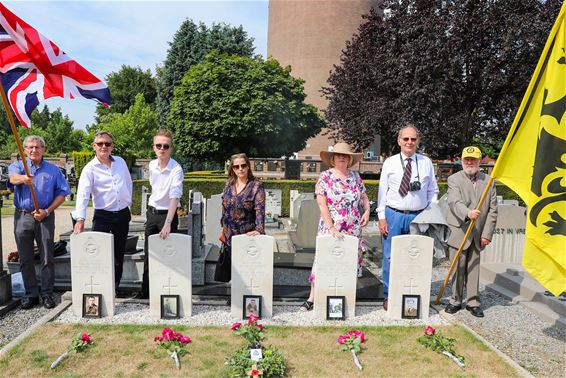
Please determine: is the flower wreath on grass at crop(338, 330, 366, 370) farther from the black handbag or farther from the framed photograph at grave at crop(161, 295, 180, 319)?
the framed photograph at grave at crop(161, 295, 180, 319)

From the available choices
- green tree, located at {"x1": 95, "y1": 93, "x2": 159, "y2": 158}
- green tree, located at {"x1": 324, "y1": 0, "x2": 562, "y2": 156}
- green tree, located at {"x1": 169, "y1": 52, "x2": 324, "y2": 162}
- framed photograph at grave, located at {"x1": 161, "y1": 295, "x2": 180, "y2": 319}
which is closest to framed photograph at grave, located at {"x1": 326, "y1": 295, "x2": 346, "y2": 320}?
framed photograph at grave, located at {"x1": 161, "y1": 295, "x2": 180, "y2": 319}

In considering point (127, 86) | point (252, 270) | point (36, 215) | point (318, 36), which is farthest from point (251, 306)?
point (127, 86)

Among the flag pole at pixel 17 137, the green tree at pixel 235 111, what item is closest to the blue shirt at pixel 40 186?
the flag pole at pixel 17 137

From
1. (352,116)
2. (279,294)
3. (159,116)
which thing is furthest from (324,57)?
(279,294)

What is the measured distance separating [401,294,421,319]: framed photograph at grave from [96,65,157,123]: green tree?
156ft

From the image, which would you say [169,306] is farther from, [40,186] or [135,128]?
[135,128]

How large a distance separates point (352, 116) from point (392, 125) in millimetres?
3856

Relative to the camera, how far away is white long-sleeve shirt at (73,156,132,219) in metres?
5.00

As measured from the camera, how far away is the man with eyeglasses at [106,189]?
501 cm

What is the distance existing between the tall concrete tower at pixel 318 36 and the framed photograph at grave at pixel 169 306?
122ft

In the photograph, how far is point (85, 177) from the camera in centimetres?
498

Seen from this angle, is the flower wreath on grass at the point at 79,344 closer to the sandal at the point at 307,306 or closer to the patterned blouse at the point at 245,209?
the patterned blouse at the point at 245,209

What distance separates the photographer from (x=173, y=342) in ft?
13.3

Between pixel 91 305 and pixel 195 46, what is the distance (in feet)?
106
